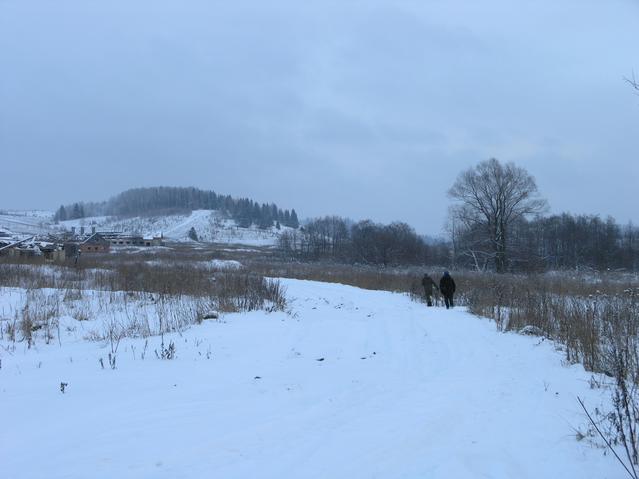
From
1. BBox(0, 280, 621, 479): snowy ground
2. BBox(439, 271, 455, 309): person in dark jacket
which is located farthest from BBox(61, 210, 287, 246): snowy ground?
BBox(0, 280, 621, 479): snowy ground

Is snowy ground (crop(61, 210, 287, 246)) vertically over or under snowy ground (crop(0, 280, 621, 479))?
over

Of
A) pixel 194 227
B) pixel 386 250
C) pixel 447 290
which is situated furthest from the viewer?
pixel 194 227

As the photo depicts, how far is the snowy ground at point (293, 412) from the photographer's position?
10.8 ft

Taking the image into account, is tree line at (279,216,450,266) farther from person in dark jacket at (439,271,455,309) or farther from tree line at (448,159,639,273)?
person in dark jacket at (439,271,455,309)

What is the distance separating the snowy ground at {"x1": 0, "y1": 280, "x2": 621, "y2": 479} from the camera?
130 inches

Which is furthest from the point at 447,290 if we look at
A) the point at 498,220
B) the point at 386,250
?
the point at 386,250

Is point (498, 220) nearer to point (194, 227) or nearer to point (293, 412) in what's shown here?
point (293, 412)

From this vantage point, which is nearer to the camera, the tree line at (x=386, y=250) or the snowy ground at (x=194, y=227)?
the tree line at (x=386, y=250)

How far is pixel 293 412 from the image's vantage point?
14.6ft

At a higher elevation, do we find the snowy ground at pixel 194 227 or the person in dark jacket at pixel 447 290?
the snowy ground at pixel 194 227

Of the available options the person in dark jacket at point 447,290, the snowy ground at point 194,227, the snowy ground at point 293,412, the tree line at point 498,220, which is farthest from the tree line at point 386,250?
the snowy ground at point 194,227

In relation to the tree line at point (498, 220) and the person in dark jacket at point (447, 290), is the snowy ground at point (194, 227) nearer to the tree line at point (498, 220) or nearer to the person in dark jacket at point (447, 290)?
the tree line at point (498, 220)

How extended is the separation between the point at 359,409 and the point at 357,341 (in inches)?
156

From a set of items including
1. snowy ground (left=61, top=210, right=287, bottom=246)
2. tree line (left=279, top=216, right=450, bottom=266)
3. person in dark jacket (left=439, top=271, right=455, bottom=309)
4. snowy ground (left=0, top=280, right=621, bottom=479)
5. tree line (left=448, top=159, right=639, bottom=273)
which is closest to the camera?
snowy ground (left=0, top=280, right=621, bottom=479)
